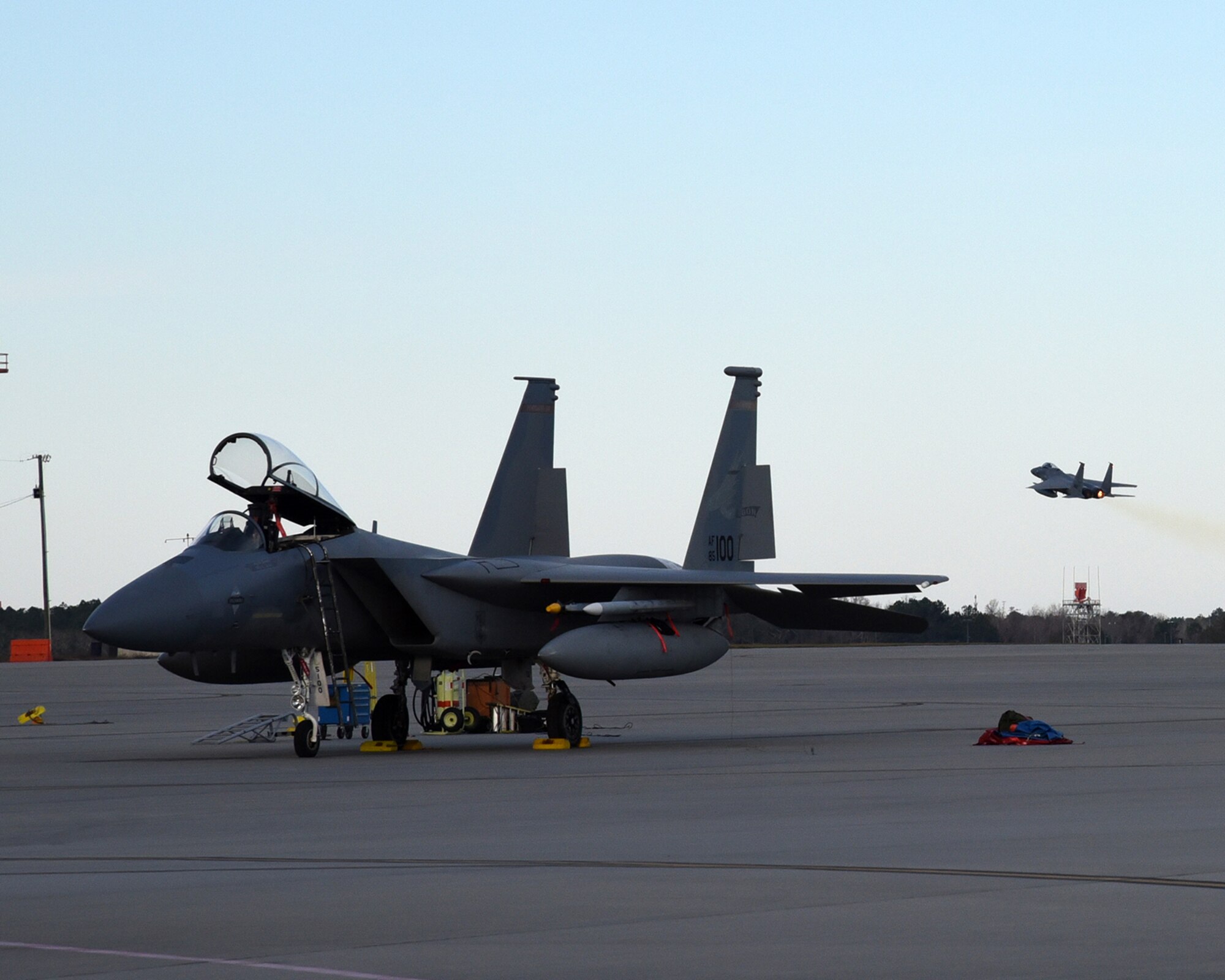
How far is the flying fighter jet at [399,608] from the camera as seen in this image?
64.0ft

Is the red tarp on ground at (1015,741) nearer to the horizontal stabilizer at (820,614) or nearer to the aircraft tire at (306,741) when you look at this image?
the horizontal stabilizer at (820,614)

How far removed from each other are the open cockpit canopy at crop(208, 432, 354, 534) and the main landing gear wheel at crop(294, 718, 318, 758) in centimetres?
231

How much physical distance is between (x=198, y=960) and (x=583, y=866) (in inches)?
125

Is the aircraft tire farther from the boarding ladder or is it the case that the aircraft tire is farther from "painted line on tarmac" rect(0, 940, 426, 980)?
"painted line on tarmac" rect(0, 940, 426, 980)

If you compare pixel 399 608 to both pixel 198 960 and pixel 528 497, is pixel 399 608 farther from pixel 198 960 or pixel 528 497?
pixel 198 960

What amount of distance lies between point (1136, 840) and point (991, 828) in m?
1.03

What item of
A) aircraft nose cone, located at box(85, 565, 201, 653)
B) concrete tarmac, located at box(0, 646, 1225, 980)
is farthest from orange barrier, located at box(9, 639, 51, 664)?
aircraft nose cone, located at box(85, 565, 201, 653)

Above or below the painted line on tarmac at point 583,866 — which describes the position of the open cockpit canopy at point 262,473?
above

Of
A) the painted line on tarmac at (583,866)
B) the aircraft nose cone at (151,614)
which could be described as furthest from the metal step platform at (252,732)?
the painted line on tarmac at (583,866)

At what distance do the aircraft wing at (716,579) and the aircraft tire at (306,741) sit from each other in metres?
2.99

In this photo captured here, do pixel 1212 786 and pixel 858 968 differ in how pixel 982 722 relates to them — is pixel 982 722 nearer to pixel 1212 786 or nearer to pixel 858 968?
pixel 1212 786

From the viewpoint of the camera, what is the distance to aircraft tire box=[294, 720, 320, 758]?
19.9m

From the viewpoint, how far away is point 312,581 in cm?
2036

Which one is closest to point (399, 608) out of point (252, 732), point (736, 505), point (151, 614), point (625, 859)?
point (151, 614)
